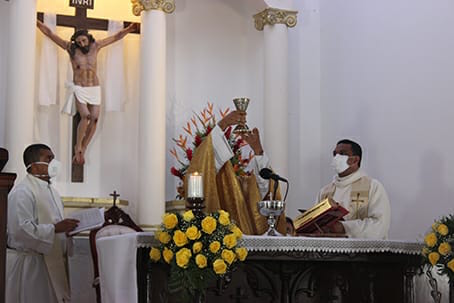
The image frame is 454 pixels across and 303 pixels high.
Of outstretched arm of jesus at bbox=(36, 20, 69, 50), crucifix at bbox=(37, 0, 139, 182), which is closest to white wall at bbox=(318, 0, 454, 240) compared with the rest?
crucifix at bbox=(37, 0, 139, 182)

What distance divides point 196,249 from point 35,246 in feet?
8.12

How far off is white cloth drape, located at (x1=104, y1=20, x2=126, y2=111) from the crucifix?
6.5 inches

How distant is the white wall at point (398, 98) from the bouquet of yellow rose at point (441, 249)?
2.12 m

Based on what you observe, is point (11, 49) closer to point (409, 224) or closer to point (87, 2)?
point (87, 2)

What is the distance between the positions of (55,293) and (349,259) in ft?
9.23

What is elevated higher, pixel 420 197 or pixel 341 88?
pixel 341 88

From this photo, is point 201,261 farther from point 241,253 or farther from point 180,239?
point 241,253

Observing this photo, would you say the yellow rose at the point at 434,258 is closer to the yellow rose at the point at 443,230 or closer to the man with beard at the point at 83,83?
the yellow rose at the point at 443,230

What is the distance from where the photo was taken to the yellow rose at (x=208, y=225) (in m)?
5.57

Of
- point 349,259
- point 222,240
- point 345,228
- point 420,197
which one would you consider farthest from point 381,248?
point 420,197

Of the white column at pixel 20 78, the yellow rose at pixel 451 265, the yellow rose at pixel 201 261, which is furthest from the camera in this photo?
the white column at pixel 20 78

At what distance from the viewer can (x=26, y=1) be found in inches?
363

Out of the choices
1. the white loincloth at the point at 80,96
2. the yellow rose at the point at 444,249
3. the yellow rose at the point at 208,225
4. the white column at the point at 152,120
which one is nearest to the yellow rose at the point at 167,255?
the yellow rose at the point at 208,225

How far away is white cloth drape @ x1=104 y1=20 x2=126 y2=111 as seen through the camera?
10242 millimetres
